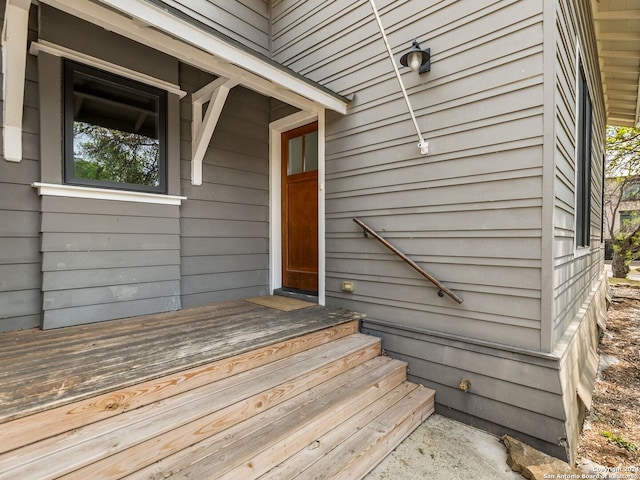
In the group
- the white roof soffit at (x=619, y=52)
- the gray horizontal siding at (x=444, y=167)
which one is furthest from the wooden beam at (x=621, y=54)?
the gray horizontal siding at (x=444, y=167)

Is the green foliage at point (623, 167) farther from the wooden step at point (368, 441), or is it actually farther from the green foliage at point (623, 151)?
the wooden step at point (368, 441)

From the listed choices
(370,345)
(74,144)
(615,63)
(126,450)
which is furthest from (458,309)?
(615,63)

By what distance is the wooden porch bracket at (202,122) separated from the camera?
9.46 feet

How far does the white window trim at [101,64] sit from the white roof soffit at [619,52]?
15.1ft

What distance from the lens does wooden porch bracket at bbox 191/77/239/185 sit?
288cm

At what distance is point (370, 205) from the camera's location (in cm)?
304

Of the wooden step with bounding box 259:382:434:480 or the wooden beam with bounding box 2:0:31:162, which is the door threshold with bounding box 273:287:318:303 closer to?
the wooden step with bounding box 259:382:434:480

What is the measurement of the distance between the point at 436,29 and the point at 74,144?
3.09m

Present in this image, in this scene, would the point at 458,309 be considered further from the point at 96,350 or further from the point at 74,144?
the point at 74,144

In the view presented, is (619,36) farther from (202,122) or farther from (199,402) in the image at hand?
(199,402)

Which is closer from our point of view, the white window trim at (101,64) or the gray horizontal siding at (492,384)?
the gray horizontal siding at (492,384)

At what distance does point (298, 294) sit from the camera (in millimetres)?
3713

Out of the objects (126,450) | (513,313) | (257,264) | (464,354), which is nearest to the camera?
(126,450)

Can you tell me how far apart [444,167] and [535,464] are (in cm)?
204
